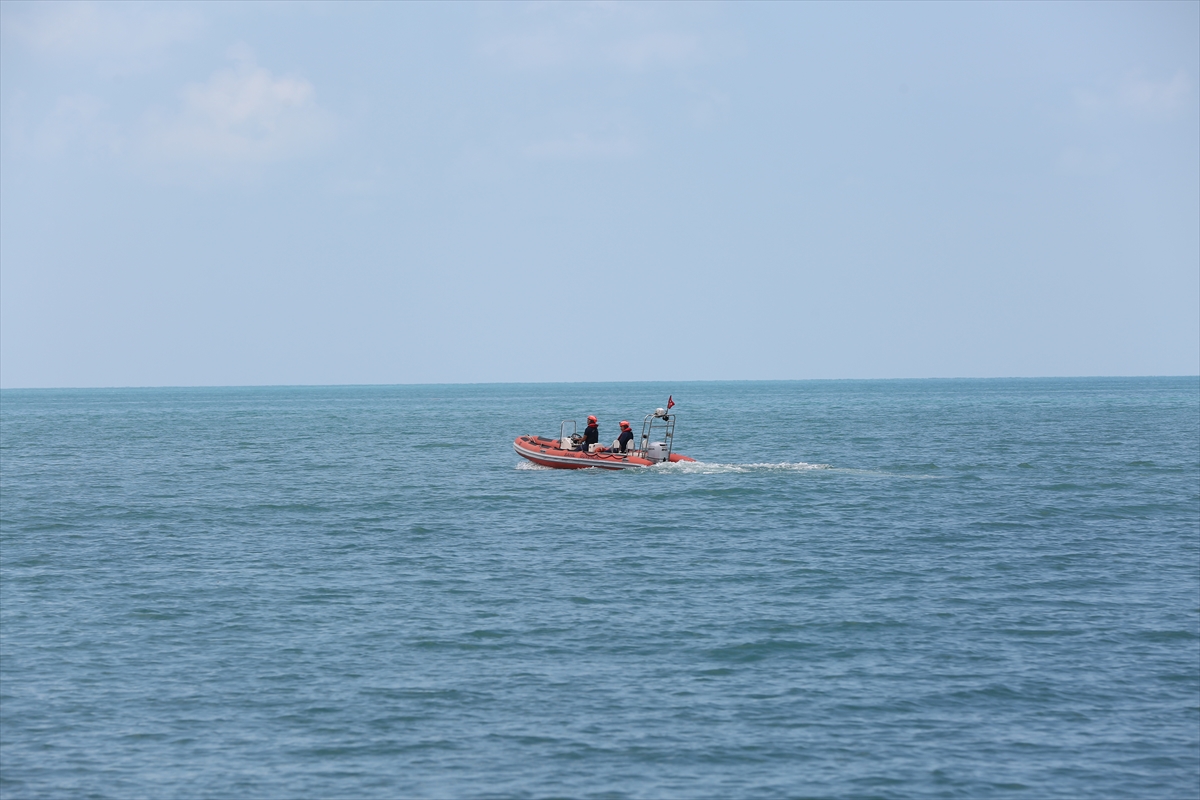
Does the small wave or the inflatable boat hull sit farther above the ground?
the inflatable boat hull

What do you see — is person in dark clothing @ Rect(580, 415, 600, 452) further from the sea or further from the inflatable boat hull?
the sea

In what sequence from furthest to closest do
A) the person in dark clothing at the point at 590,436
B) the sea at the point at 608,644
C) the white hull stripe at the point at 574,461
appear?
the white hull stripe at the point at 574,461 < the person in dark clothing at the point at 590,436 < the sea at the point at 608,644

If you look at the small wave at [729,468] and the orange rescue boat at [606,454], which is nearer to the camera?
the orange rescue boat at [606,454]

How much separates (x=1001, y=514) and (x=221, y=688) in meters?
23.0

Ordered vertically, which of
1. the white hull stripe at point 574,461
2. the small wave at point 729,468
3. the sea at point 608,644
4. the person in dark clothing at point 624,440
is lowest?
the sea at point 608,644

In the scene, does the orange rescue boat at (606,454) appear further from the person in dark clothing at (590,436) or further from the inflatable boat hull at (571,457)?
the person in dark clothing at (590,436)

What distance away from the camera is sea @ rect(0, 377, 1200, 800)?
503 inches

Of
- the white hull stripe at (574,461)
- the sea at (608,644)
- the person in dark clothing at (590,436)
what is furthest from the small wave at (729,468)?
the sea at (608,644)

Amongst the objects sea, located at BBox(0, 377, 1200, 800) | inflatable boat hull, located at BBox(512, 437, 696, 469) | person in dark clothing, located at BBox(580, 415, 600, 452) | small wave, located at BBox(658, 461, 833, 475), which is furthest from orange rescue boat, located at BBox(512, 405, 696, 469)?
sea, located at BBox(0, 377, 1200, 800)

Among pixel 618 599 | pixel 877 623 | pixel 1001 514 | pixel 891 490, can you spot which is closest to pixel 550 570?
pixel 618 599

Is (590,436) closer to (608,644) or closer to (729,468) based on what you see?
(729,468)

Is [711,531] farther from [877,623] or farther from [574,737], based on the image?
[574,737]

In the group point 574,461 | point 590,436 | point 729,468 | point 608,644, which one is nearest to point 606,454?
point 590,436

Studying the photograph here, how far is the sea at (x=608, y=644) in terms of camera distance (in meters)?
12.8
